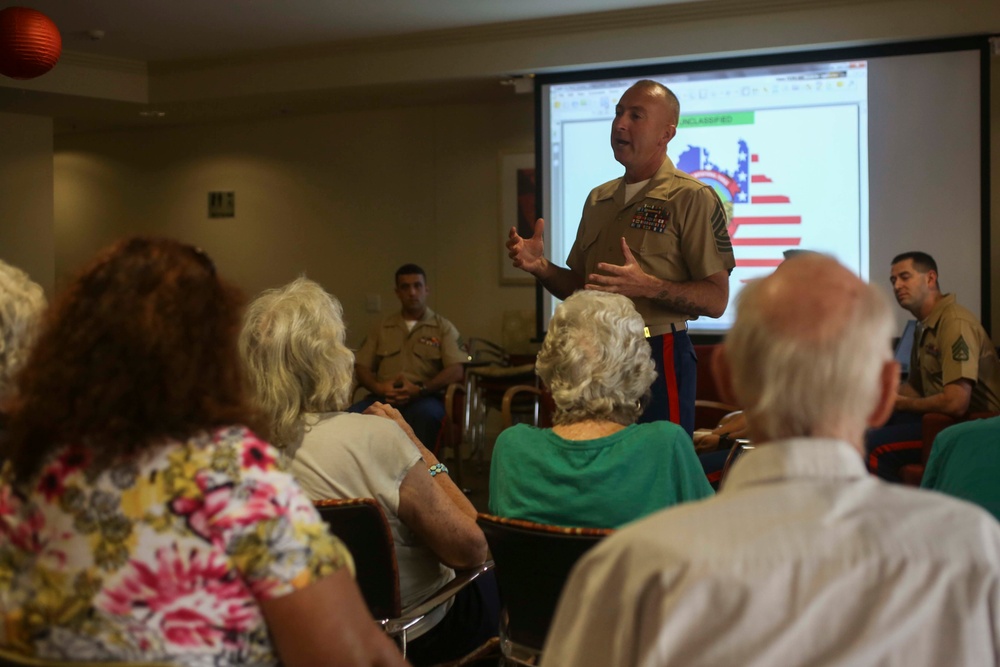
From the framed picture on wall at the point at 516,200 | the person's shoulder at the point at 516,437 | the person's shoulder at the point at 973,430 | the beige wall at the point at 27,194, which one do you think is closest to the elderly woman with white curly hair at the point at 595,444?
the person's shoulder at the point at 516,437

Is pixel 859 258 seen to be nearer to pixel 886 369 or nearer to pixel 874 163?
pixel 874 163

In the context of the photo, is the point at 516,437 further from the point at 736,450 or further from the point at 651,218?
the point at 651,218

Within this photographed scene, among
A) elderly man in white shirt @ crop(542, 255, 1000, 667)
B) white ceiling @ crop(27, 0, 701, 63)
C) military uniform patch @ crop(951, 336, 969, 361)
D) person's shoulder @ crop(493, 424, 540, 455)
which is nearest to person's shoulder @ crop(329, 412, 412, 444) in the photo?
person's shoulder @ crop(493, 424, 540, 455)

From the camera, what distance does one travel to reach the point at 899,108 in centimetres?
561

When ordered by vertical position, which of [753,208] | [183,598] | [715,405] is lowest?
[715,405]

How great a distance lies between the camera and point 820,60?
5.75 meters

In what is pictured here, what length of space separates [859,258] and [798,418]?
200 inches

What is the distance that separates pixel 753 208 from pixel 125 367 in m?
5.23

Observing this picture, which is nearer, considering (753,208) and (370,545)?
(370,545)

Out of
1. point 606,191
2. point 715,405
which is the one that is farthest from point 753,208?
point 606,191

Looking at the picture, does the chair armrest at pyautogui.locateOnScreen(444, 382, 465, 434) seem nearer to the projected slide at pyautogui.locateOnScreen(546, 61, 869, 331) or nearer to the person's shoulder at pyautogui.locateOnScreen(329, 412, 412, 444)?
the projected slide at pyautogui.locateOnScreen(546, 61, 869, 331)

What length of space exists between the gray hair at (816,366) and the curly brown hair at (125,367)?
600 mm

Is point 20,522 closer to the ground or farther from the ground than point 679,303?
closer to the ground

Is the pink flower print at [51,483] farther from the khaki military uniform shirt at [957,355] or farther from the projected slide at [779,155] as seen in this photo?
the projected slide at [779,155]
